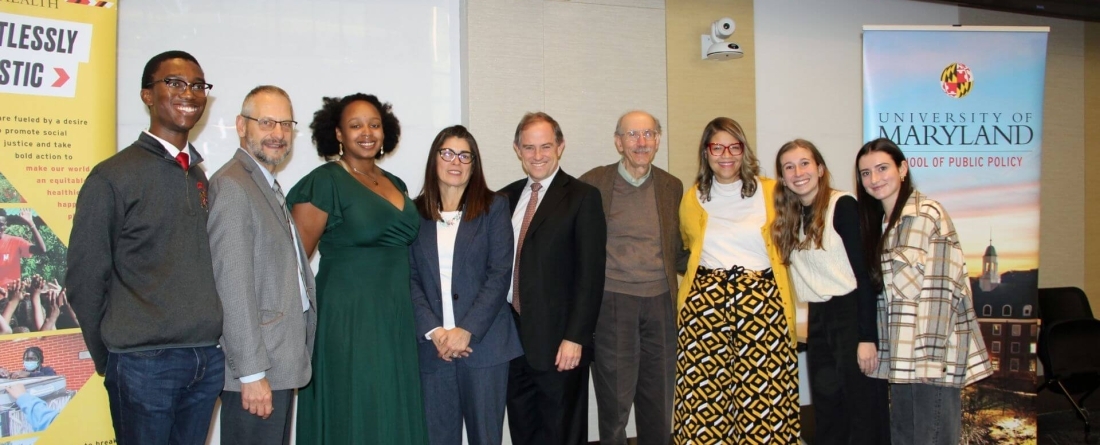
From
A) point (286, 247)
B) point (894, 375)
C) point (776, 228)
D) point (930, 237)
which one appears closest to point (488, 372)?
point (286, 247)

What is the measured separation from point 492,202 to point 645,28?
2163 mm

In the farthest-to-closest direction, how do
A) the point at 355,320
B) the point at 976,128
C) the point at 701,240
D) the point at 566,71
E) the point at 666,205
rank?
the point at 976,128, the point at 566,71, the point at 666,205, the point at 701,240, the point at 355,320

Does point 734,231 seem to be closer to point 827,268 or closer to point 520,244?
point 827,268

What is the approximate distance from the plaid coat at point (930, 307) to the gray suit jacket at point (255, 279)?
2.36 meters

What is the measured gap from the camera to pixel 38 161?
291 centimetres

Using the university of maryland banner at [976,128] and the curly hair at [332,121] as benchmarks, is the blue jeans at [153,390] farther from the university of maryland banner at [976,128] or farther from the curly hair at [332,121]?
the university of maryland banner at [976,128]

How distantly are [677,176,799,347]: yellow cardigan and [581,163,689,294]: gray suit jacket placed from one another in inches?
1.8

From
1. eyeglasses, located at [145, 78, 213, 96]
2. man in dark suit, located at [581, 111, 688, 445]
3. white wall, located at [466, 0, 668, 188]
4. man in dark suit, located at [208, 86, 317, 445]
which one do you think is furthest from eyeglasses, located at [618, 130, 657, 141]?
eyeglasses, located at [145, 78, 213, 96]

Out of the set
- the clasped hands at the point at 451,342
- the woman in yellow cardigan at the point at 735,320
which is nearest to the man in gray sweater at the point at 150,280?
the clasped hands at the point at 451,342

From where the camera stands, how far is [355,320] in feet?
8.87

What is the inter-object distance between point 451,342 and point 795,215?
1618 millimetres

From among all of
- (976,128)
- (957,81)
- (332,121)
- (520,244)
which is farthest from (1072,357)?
(332,121)

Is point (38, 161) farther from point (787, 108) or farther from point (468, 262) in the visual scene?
point (787, 108)

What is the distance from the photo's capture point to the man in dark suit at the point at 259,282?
7.35 feet
